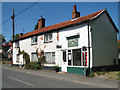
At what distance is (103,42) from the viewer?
14891mm

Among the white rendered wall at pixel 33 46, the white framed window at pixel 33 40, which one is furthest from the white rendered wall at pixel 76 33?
the white framed window at pixel 33 40

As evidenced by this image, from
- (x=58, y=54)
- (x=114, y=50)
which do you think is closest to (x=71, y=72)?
(x=58, y=54)

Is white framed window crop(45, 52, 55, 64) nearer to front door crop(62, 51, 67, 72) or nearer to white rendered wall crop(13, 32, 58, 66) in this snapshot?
white rendered wall crop(13, 32, 58, 66)

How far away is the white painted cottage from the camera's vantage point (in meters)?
13.3

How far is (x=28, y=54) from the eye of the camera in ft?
72.0

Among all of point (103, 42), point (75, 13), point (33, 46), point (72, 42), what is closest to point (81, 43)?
point (72, 42)

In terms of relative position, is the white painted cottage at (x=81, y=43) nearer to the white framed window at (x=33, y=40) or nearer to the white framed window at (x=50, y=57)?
the white framed window at (x=50, y=57)

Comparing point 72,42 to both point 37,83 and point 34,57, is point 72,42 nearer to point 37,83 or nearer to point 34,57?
point 37,83

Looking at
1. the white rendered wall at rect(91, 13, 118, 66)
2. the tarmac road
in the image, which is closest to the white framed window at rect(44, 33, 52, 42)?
the white rendered wall at rect(91, 13, 118, 66)

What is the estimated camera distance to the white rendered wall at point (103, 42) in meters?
13.6

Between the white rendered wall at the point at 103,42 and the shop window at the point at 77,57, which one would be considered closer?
the white rendered wall at the point at 103,42

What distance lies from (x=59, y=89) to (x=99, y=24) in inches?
387

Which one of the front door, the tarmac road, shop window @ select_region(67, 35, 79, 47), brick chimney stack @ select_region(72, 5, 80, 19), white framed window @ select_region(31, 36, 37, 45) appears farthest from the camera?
white framed window @ select_region(31, 36, 37, 45)

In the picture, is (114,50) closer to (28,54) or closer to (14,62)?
(28,54)
